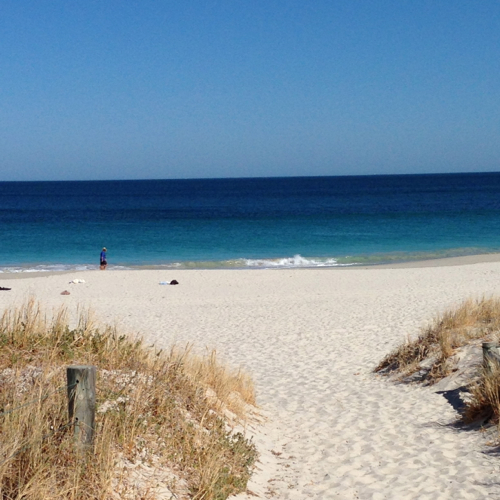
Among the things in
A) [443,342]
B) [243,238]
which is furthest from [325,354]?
[243,238]

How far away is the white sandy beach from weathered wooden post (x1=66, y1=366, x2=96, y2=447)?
1727 millimetres

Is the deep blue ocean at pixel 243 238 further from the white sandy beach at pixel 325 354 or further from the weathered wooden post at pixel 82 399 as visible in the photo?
the weathered wooden post at pixel 82 399

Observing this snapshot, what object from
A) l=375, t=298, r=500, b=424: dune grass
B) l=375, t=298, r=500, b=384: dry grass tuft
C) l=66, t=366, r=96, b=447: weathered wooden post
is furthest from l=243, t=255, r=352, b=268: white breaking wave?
l=66, t=366, r=96, b=447: weathered wooden post

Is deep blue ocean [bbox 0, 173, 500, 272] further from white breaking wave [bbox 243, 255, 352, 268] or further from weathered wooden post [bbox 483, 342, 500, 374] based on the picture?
weathered wooden post [bbox 483, 342, 500, 374]

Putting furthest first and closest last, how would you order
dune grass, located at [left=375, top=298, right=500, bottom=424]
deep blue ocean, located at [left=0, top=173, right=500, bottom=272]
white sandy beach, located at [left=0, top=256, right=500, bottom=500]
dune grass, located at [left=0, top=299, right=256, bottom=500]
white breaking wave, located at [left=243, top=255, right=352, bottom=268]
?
1. deep blue ocean, located at [left=0, top=173, right=500, bottom=272]
2. white breaking wave, located at [left=243, top=255, right=352, bottom=268]
3. dune grass, located at [left=375, top=298, right=500, bottom=424]
4. white sandy beach, located at [left=0, top=256, right=500, bottom=500]
5. dune grass, located at [left=0, top=299, right=256, bottom=500]

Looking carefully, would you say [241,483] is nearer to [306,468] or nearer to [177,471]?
[177,471]

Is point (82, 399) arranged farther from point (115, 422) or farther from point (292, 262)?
point (292, 262)

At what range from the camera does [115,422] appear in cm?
511

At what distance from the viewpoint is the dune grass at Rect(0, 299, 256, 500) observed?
4207 mm

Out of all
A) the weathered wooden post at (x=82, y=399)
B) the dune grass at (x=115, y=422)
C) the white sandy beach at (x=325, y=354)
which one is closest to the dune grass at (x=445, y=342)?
the white sandy beach at (x=325, y=354)

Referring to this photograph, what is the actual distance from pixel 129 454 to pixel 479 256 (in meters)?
33.4

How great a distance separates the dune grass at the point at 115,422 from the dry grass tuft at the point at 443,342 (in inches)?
132

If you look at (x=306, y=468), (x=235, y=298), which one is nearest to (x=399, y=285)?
(x=235, y=298)

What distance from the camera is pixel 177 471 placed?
5035 mm
